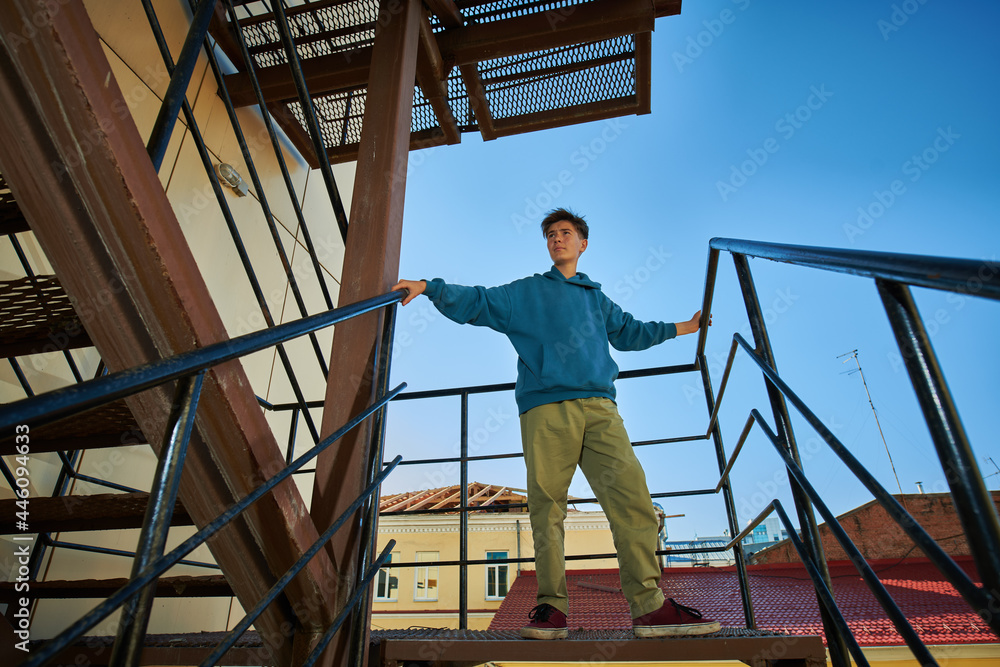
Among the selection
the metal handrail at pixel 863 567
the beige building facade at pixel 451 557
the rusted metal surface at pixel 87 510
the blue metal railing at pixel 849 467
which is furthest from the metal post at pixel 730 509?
the beige building facade at pixel 451 557

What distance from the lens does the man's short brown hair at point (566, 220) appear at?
2355 millimetres

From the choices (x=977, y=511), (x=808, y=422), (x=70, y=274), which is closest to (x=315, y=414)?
(x=70, y=274)

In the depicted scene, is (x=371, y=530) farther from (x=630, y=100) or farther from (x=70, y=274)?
(x=630, y=100)

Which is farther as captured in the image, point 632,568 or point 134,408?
point 632,568

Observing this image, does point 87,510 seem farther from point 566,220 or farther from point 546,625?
point 566,220

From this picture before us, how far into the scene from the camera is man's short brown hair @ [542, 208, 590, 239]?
7.73 feet

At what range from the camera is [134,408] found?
928mm

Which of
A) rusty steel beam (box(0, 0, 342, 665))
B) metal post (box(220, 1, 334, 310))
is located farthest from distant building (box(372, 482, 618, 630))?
rusty steel beam (box(0, 0, 342, 665))

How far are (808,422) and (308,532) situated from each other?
1.01 metres

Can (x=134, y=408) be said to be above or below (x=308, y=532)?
above

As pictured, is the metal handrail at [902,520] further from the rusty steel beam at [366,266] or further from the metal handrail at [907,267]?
the rusty steel beam at [366,266]

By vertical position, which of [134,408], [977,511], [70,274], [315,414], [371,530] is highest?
[315,414]

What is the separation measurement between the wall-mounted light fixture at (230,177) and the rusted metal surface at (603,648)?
9.82ft

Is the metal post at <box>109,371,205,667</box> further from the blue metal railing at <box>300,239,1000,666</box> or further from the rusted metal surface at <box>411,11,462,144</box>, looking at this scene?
the rusted metal surface at <box>411,11,462,144</box>
